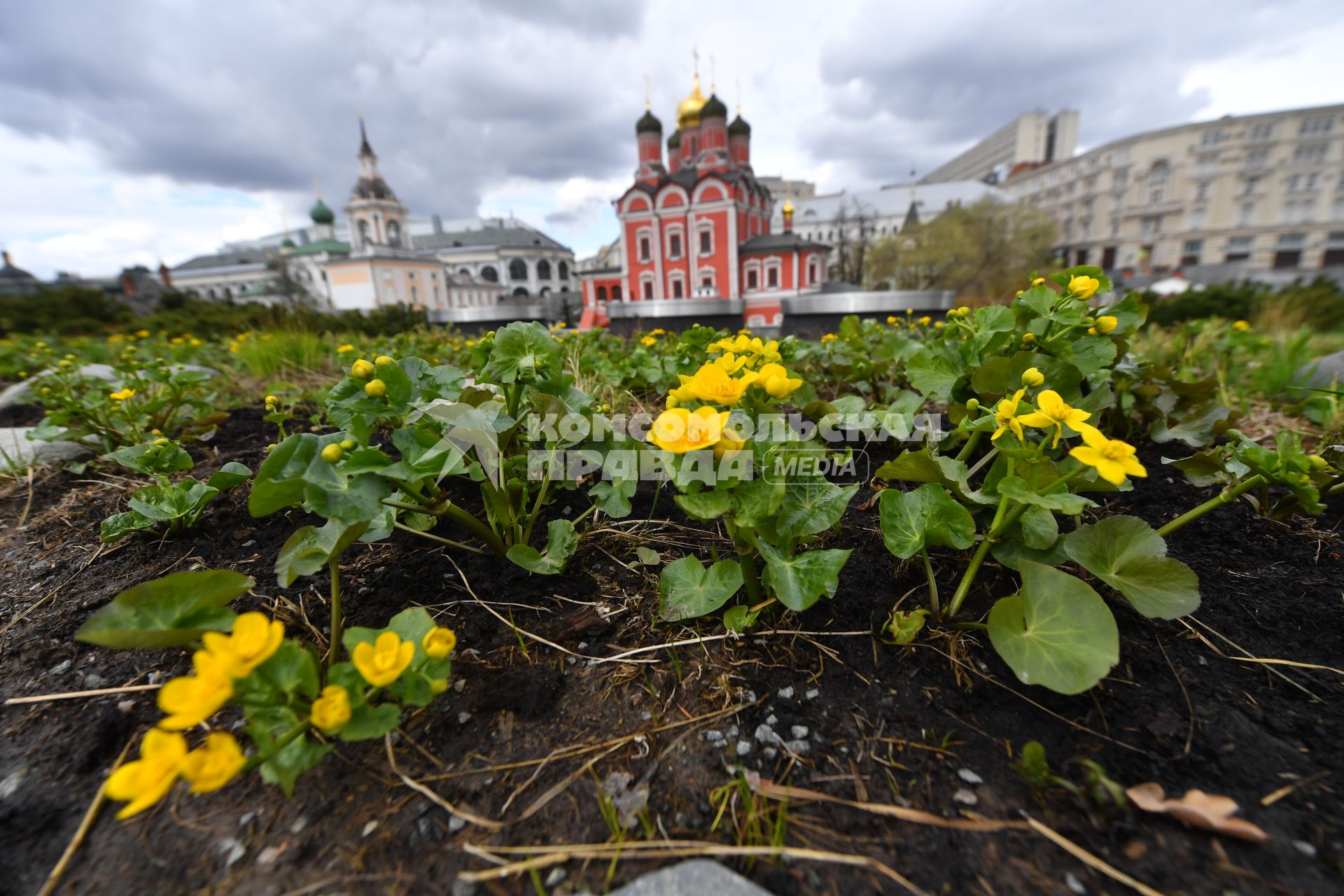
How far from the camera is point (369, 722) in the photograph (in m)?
0.67

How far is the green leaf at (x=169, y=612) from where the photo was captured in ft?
2.04

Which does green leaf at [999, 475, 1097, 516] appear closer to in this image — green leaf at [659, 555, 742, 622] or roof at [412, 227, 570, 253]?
green leaf at [659, 555, 742, 622]

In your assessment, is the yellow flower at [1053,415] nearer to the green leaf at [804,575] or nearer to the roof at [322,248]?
the green leaf at [804,575]

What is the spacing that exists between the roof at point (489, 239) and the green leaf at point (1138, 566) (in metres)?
50.7

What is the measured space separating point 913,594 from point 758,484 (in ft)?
1.53

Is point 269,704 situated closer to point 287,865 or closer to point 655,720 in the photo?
point 287,865

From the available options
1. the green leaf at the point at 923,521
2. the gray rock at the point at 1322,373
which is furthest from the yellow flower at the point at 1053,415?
the gray rock at the point at 1322,373

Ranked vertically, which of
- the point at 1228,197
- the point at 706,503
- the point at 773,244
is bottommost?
the point at 706,503

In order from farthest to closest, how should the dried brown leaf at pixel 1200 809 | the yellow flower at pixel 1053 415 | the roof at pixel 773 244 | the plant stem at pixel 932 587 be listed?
the roof at pixel 773 244 → the plant stem at pixel 932 587 → the yellow flower at pixel 1053 415 → the dried brown leaf at pixel 1200 809

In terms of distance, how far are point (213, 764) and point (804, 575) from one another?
29.0 inches

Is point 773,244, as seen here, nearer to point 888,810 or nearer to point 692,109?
point 692,109

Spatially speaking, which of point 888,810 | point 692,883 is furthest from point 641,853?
point 888,810

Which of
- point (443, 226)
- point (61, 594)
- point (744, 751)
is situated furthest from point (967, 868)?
point (443, 226)

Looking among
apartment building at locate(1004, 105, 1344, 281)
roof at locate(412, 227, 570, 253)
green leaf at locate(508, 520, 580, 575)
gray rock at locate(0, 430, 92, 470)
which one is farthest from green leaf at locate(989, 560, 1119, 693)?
roof at locate(412, 227, 570, 253)
